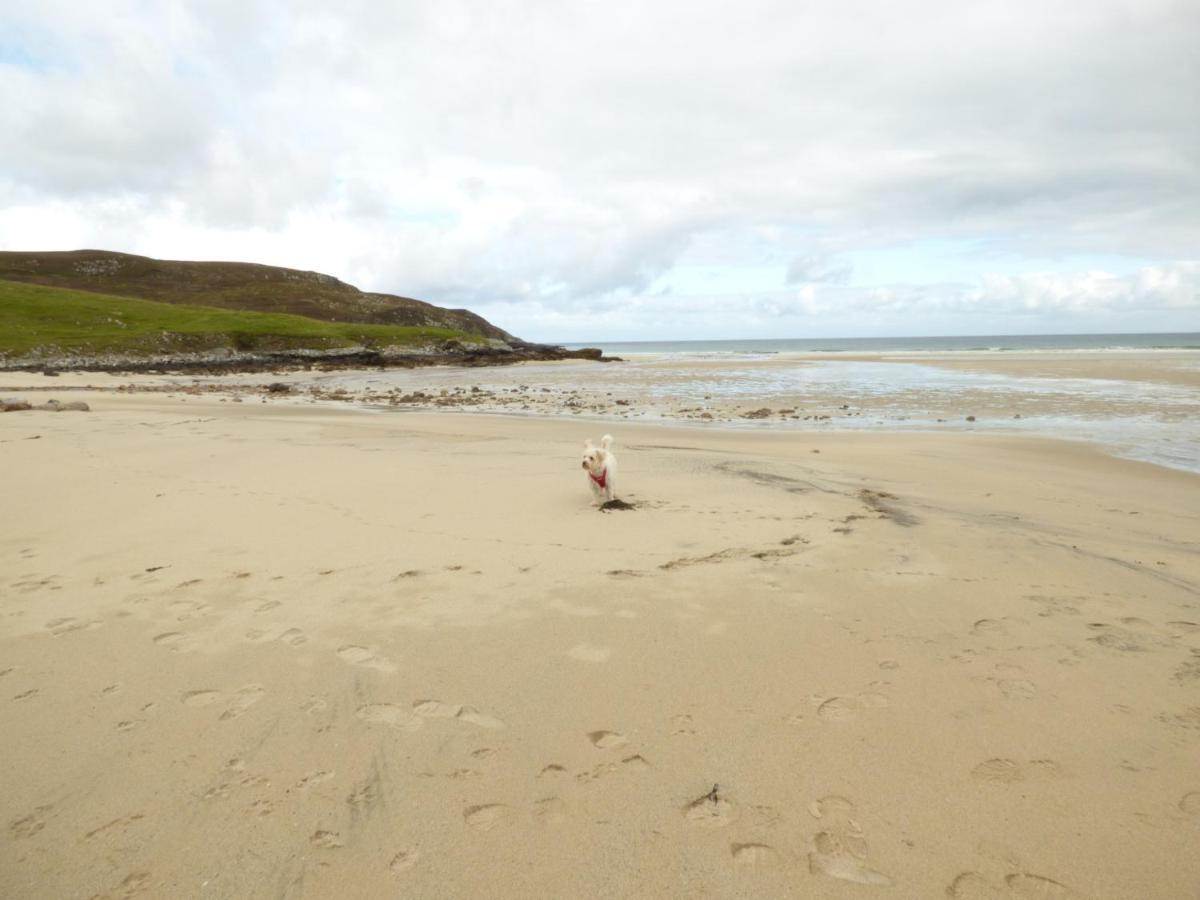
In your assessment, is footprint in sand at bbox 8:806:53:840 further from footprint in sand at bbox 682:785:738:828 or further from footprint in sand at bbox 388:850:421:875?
footprint in sand at bbox 682:785:738:828

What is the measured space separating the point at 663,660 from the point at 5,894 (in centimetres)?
277

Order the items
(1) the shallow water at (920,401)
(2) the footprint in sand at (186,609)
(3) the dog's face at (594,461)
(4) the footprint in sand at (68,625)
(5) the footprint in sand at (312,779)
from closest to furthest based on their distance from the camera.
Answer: (5) the footprint in sand at (312,779) < (4) the footprint in sand at (68,625) < (2) the footprint in sand at (186,609) < (3) the dog's face at (594,461) < (1) the shallow water at (920,401)

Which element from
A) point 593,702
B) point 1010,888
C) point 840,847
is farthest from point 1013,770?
point 593,702

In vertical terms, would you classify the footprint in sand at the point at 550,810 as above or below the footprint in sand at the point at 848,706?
above

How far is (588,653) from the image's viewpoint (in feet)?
12.3

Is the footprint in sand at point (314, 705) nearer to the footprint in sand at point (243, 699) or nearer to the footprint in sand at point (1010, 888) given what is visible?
the footprint in sand at point (243, 699)

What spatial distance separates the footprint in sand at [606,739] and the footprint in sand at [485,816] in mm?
539

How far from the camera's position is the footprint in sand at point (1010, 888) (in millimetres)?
2143

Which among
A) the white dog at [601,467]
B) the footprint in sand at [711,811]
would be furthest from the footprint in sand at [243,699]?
the white dog at [601,467]

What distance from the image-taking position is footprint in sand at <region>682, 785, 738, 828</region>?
246cm

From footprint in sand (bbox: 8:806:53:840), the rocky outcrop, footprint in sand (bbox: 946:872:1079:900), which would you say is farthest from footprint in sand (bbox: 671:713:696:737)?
the rocky outcrop

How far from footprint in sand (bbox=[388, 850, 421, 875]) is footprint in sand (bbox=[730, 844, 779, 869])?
1.11m

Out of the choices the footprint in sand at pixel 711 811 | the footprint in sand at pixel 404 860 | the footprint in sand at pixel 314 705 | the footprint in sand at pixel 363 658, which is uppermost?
the footprint in sand at pixel 363 658

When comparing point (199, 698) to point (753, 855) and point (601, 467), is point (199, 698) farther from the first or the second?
point (601, 467)
